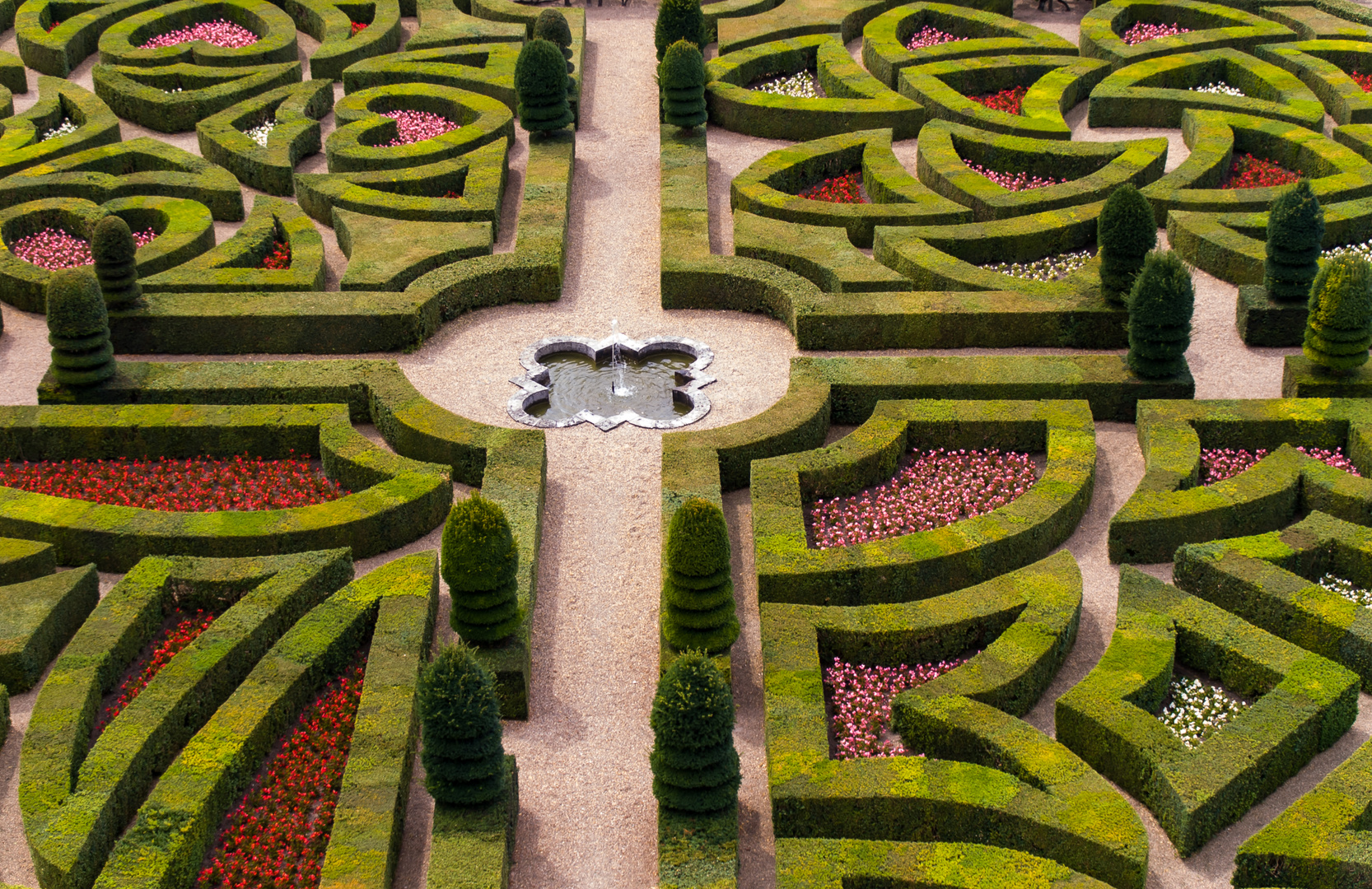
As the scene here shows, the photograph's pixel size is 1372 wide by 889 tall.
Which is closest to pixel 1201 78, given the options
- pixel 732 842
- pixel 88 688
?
pixel 732 842

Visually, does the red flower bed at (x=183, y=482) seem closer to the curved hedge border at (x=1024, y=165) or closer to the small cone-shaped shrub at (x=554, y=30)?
the curved hedge border at (x=1024, y=165)

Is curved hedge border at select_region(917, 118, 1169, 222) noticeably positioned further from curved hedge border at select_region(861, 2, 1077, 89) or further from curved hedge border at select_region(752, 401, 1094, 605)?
curved hedge border at select_region(752, 401, 1094, 605)

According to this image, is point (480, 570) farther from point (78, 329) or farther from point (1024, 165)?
point (1024, 165)

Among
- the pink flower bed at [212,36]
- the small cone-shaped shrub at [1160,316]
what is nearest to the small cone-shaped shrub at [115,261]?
the pink flower bed at [212,36]

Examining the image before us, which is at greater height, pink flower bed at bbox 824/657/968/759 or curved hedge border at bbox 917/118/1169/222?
curved hedge border at bbox 917/118/1169/222

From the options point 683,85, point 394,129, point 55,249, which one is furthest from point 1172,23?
point 55,249

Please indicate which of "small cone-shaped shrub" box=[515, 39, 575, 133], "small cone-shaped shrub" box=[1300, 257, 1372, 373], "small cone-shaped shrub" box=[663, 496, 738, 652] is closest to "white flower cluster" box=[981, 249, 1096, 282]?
"small cone-shaped shrub" box=[1300, 257, 1372, 373]
